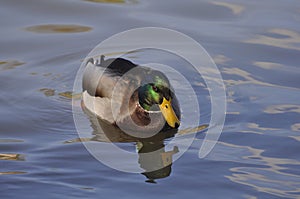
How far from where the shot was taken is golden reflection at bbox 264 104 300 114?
28.8ft

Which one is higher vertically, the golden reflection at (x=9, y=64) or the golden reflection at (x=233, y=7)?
the golden reflection at (x=233, y=7)

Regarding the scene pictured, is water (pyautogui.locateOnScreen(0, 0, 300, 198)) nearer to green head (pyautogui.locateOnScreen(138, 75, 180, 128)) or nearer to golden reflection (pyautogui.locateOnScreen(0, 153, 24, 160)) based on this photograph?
golden reflection (pyautogui.locateOnScreen(0, 153, 24, 160))

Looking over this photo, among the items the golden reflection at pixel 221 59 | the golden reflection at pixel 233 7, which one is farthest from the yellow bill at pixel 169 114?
the golden reflection at pixel 233 7

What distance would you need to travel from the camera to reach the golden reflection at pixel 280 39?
10845 mm

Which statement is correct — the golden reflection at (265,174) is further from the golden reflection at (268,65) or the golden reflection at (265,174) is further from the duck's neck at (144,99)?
the golden reflection at (268,65)

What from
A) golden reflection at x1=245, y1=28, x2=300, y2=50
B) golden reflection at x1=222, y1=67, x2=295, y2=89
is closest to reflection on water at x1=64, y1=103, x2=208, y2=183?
golden reflection at x1=222, y1=67, x2=295, y2=89

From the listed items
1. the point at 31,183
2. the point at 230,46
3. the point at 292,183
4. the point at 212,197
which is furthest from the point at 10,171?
the point at 230,46

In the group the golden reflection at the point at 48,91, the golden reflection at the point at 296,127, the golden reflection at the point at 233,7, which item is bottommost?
the golden reflection at the point at 48,91

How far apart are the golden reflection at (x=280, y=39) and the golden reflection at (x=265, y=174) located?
3.21 m

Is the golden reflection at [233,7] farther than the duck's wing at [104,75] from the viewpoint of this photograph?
Yes

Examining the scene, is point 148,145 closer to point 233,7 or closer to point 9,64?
point 9,64

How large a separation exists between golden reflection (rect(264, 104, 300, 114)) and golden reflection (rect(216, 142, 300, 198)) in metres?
0.96

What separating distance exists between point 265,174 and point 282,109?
1.61 meters

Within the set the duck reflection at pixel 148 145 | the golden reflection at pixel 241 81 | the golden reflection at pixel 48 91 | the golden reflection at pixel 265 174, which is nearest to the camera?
the golden reflection at pixel 265 174
